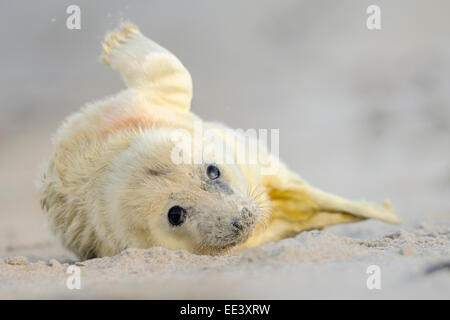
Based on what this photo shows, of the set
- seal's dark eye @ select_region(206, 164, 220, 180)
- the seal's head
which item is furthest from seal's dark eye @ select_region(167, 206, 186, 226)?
seal's dark eye @ select_region(206, 164, 220, 180)

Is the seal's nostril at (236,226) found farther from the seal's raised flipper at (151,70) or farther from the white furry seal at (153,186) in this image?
the seal's raised flipper at (151,70)

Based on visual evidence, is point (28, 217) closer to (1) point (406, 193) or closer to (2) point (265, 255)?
(1) point (406, 193)

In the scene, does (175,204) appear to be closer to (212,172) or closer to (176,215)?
(176,215)

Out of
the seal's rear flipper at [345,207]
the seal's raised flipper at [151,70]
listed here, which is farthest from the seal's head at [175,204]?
the seal's rear flipper at [345,207]

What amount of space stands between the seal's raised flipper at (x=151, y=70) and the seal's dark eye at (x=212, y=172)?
120 cm

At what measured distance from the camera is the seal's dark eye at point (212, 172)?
11.8 ft

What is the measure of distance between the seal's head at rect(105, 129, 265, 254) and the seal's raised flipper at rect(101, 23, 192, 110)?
112 centimetres

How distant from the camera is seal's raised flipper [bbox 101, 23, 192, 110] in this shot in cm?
479

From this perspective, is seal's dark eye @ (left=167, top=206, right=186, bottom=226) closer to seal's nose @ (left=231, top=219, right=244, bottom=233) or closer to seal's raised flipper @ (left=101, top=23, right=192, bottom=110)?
seal's nose @ (left=231, top=219, right=244, bottom=233)

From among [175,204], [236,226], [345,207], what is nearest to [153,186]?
[175,204]
